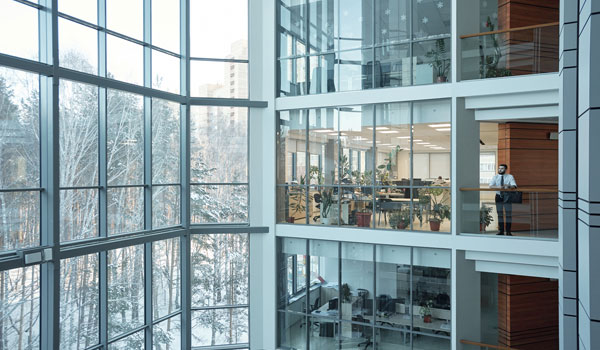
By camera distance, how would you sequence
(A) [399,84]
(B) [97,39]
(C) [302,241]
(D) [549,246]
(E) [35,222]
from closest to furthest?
(E) [35,222] < (D) [549,246] < (B) [97,39] < (A) [399,84] < (C) [302,241]

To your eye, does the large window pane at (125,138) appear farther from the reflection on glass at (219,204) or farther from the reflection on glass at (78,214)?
the reflection on glass at (219,204)

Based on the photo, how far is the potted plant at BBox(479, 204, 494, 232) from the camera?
10757mm

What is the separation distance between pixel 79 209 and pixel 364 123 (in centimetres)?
689

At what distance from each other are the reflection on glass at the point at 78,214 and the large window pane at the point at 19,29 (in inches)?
109

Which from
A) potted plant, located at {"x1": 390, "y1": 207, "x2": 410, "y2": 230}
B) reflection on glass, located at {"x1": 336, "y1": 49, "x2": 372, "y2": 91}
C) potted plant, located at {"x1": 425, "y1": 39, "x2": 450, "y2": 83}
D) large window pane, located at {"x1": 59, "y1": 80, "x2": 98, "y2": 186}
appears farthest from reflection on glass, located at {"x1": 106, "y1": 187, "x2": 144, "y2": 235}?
potted plant, located at {"x1": 425, "y1": 39, "x2": 450, "y2": 83}

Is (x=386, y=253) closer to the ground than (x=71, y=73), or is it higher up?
closer to the ground

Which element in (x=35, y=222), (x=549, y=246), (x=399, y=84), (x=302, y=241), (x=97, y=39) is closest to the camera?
(x=35, y=222)

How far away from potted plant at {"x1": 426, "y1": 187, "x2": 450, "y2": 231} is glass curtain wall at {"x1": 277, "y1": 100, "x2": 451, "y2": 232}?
22 millimetres

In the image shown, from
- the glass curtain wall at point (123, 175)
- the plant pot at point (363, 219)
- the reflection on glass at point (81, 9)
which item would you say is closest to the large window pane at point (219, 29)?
the glass curtain wall at point (123, 175)

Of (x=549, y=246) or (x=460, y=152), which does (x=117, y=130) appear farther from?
(x=549, y=246)

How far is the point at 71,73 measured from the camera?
9.55m

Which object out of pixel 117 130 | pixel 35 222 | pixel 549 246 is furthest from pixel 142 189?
pixel 549 246

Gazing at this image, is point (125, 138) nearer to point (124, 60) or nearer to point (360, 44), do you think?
point (124, 60)

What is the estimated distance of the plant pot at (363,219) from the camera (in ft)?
40.1
